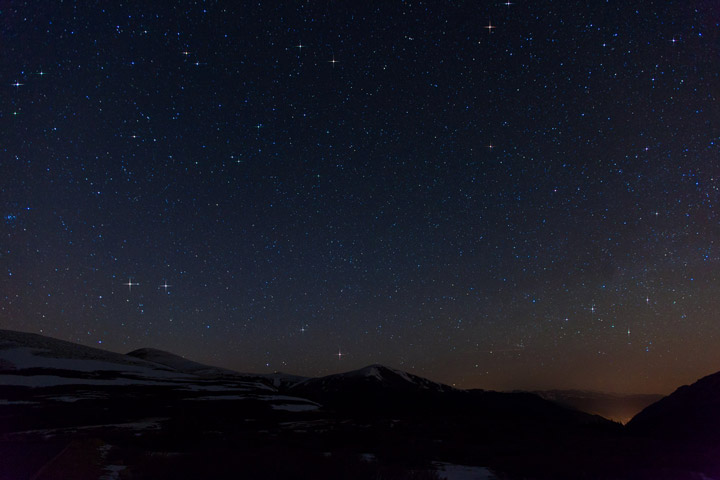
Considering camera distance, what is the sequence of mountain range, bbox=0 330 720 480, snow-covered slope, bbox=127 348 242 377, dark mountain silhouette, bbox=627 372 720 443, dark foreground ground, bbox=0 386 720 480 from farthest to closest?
snow-covered slope, bbox=127 348 242 377, dark mountain silhouette, bbox=627 372 720 443, mountain range, bbox=0 330 720 480, dark foreground ground, bbox=0 386 720 480

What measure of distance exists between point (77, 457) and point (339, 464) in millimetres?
8050

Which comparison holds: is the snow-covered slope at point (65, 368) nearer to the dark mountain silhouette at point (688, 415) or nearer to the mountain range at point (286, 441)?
the mountain range at point (286, 441)

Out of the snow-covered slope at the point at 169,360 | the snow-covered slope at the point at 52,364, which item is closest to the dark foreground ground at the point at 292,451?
the snow-covered slope at the point at 52,364

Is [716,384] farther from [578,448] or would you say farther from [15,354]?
[15,354]

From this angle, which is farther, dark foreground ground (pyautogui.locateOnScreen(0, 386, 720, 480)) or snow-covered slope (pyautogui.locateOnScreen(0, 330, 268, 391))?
snow-covered slope (pyautogui.locateOnScreen(0, 330, 268, 391))

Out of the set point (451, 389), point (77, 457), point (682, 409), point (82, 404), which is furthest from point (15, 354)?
point (451, 389)

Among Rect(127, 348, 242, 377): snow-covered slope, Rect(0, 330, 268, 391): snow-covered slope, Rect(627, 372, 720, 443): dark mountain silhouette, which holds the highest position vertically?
Rect(627, 372, 720, 443): dark mountain silhouette

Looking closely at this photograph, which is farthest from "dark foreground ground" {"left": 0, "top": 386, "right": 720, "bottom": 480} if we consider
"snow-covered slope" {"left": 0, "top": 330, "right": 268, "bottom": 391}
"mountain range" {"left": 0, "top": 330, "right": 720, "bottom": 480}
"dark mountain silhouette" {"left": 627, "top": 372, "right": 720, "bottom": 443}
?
"snow-covered slope" {"left": 0, "top": 330, "right": 268, "bottom": 391}

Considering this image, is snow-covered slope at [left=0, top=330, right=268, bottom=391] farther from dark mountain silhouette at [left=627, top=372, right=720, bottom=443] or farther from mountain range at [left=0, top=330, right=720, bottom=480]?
dark mountain silhouette at [left=627, top=372, right=720, bottom=443]

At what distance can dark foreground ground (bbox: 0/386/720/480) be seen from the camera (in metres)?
11.9

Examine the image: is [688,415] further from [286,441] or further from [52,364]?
[52,364]

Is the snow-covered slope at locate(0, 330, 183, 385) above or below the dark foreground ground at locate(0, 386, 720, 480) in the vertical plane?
below

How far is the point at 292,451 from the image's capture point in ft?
52.4

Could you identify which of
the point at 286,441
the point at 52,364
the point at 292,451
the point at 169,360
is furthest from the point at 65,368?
the point at 169,360
